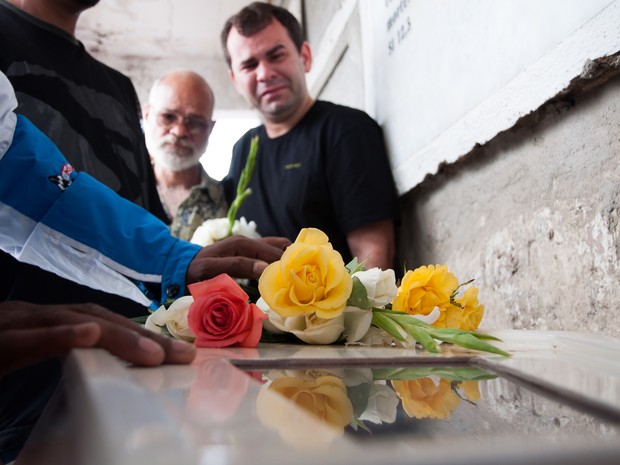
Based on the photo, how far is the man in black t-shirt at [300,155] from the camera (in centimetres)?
157

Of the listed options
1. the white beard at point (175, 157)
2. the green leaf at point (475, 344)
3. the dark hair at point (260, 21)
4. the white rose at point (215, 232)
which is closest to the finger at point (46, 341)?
the green leaf at point (475, 344)

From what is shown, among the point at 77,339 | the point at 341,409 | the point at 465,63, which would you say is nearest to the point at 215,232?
the point at 465,63

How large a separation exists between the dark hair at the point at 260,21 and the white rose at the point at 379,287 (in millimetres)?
1469

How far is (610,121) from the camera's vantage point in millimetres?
840

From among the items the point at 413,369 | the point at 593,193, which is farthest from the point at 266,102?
the point at 413,369

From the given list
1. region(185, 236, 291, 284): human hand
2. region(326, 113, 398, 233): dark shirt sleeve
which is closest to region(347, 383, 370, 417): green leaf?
region(185, 236, 291, 284): human hand

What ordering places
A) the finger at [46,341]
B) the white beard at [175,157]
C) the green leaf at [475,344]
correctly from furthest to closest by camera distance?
the white beard at [175,157] → the green leaf at [475,344] → the finger at [46,341]

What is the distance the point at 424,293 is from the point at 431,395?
13.5 inches

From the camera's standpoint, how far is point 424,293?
736 mm

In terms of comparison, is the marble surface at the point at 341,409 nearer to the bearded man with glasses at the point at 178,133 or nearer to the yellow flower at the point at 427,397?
the yellow flower at the point at 427,397

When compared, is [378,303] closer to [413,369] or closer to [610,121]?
[413,369]

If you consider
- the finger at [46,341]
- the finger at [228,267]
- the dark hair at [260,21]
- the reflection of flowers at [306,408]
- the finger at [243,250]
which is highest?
the dark hair at [260,21]

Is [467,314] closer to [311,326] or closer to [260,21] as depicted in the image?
[311,326]

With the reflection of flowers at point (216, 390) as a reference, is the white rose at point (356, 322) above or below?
above
